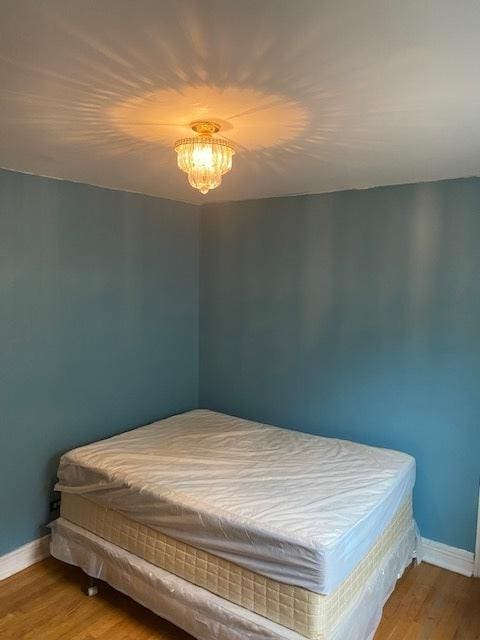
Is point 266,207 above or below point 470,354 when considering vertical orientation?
above

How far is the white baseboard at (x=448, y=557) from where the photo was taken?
2.77 meters

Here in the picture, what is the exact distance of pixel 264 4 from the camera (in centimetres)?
102

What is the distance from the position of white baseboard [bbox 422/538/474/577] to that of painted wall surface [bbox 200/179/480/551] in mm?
71

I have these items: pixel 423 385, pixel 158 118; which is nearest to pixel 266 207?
pixel 423 385

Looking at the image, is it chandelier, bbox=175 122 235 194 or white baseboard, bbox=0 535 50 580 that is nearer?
Answer: chandelier, bbox=175 122 235 194

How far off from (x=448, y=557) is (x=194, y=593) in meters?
1.55

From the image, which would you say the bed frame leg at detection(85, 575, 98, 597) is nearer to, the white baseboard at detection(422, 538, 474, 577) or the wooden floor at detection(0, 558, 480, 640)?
the wooden floor at detection(0, 558, 480, 640)

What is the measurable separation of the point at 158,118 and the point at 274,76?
51 cm

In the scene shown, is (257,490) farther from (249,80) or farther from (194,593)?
(249,80)

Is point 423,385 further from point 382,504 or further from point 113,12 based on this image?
point 113,12

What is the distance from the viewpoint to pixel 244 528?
2.02 metres

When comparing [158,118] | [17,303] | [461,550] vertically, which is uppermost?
[158,118]

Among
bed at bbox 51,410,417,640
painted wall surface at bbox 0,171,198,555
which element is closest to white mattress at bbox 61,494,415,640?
bed at bbox 51,410,417,640

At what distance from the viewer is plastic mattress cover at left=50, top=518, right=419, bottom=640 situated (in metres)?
1.97
